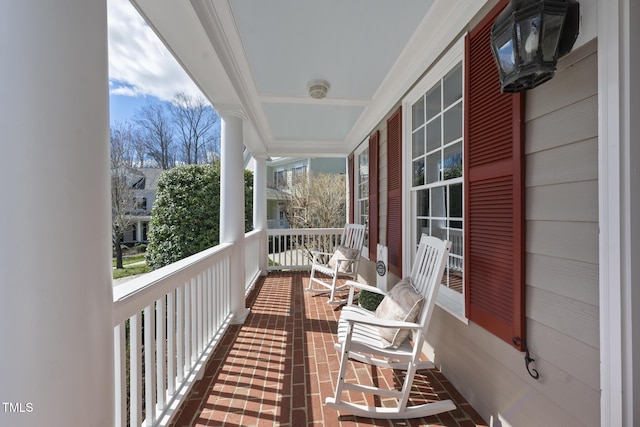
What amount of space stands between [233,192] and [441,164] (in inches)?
83.7

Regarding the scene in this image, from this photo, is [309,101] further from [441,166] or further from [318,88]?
[441,166]

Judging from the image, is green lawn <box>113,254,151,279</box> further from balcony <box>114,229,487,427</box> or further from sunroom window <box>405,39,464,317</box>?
sunroom window <box>405,39,464,317</box>

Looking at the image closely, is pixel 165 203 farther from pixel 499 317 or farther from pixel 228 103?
pixel 499 317

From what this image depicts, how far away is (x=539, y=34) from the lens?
1124mm

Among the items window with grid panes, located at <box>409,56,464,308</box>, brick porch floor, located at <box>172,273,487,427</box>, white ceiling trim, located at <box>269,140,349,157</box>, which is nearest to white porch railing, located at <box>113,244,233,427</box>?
brick porch floor, located at <box>172,273,487,427</box>

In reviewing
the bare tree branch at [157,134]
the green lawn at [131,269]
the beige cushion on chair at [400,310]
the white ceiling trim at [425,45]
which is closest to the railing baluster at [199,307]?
the beige cushion on chair at [400,310]

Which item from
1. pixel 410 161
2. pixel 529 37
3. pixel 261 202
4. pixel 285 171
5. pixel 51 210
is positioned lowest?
pixel 51 210

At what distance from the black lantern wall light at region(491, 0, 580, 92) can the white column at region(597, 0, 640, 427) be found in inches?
4.2

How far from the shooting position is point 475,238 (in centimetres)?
182

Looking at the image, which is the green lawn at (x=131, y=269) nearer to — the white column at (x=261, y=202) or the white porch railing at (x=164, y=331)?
the white column at (x=261, y=202)

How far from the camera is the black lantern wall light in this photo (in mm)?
1108

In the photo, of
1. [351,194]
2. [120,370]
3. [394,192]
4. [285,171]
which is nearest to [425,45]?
[394,192]

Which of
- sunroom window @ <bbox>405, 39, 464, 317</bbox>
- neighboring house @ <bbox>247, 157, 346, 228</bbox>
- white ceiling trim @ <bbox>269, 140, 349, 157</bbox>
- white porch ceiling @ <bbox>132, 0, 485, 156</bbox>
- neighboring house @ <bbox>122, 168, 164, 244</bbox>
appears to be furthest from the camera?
neighboring house @ <bbox>247, 157, 346, 228</bbox>

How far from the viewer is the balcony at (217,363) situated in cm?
147
